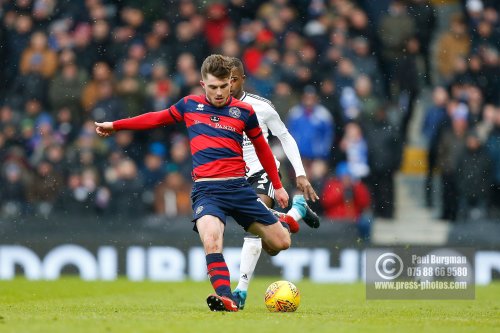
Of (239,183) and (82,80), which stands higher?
(82,80)

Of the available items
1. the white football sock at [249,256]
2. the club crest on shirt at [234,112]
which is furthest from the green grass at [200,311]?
the club crest on shirt at [234,112]

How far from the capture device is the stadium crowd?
52.9 feet

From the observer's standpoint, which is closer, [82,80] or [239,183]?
[239,183]

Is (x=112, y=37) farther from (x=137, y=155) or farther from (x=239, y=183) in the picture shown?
(x=239, y=183)

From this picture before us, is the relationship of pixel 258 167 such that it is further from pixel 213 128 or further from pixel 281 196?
pixel 213 128

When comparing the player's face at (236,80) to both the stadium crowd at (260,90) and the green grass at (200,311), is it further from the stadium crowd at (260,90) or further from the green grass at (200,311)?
the stadium crowd at (260,90)

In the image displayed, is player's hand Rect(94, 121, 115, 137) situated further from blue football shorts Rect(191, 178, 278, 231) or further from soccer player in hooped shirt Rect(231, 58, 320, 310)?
soccer player in hooped shirt Rect(231, 58, 320, 310)

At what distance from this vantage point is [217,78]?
348 inches

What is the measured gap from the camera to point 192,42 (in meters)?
17.7

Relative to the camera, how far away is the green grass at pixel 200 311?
755 centimetres

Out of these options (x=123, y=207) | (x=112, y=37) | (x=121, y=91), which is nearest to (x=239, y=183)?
(x=123, y=207)

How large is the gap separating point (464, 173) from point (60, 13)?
7144 millimetres

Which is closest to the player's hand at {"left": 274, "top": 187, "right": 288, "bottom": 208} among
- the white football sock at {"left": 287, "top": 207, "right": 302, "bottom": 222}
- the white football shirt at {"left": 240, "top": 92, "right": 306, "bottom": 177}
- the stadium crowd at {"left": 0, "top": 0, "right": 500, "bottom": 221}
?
the white football shirt at {"left": 240, "top": 92, "right": 306, "bottom": 177}

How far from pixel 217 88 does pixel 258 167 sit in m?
1.52
